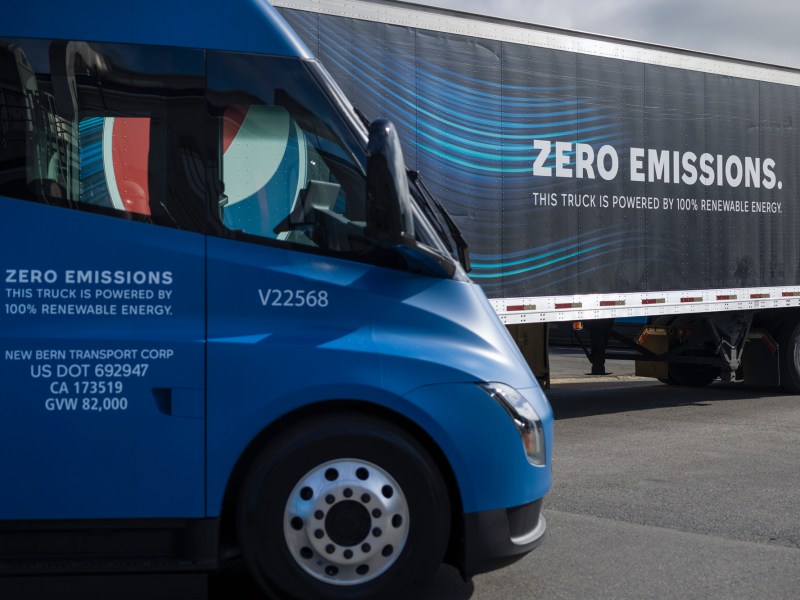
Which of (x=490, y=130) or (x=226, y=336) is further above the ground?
(x=490, y=130)

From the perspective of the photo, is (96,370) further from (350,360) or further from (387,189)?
(387,189)

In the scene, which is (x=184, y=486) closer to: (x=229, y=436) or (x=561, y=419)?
(x=229, y=436)

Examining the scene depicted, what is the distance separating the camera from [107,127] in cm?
449

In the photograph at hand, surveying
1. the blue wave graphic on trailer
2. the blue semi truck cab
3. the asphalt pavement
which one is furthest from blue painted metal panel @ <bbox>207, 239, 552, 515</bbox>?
the blue wave graphic on trailer

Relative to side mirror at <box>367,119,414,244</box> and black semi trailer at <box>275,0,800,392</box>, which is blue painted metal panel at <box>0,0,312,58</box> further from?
black semi trailer at <box>275,0,800,392</box>

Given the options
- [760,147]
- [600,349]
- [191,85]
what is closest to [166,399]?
[191,85]

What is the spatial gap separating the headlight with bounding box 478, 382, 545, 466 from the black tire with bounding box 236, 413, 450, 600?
0.43 meters

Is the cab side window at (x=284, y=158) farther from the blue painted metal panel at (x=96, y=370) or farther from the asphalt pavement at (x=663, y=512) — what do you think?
the asphalt pavement at (x=663, y=512)

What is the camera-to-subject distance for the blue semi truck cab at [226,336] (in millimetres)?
4297

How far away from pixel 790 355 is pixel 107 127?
10.5m

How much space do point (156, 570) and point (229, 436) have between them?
62 cm

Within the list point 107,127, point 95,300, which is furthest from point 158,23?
point 95,300

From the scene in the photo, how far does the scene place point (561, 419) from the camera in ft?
36.2

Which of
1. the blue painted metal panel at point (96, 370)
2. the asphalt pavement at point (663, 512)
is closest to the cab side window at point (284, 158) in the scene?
the blue painted metal panel at point (96, 370)
